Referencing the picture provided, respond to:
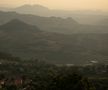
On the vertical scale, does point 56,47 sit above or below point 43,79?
below

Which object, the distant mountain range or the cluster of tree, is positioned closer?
the cluster of tree

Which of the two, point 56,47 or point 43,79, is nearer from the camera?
point 43,79

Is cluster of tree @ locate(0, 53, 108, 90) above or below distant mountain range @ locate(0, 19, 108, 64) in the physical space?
above

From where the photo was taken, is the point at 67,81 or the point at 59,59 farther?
the point at 59,59

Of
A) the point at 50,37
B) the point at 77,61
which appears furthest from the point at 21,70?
the point at 50,37

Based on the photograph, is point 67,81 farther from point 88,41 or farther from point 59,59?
point 88,41

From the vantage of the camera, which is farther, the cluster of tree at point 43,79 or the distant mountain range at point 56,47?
the distant mountain range at point 56,47

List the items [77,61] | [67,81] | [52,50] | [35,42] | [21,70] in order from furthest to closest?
[35,42] → [52,50] → [77,61] → [21,70] → [67,81]

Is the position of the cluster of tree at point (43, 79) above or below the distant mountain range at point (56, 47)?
above
